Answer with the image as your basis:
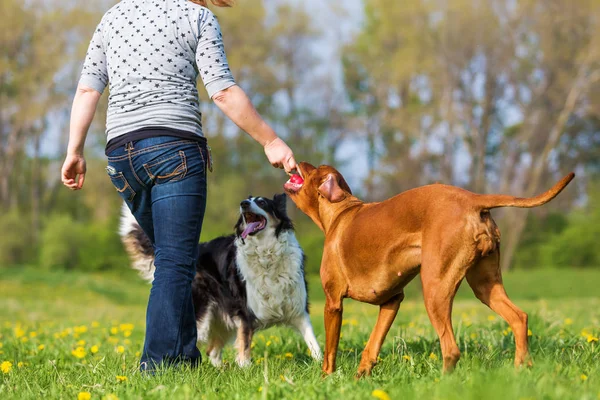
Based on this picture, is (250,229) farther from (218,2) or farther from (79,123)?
(218,2)

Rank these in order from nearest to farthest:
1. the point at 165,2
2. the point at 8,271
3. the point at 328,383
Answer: the point at 328,383, the point at 165,2, the point at 8,271

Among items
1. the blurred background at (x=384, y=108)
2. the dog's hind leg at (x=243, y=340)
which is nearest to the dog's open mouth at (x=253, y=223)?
the dog's hind leg at (x=243, y=340)

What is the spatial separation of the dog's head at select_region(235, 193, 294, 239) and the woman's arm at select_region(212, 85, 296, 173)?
2426 mm

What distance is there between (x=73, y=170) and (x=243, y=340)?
248 centimetres

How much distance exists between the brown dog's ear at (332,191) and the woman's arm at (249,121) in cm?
44

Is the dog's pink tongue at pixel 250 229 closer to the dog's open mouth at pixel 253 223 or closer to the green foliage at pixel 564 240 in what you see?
the dog's open mouth at pixel 253 223

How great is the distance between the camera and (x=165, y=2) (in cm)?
382

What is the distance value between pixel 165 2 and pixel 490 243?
2167 millimetres

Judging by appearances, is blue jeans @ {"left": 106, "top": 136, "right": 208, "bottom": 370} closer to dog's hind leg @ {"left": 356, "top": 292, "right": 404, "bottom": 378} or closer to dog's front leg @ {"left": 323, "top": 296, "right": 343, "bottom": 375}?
dog's front leg @ {"left": 323, "top": 296, "right": 343, "bottom": 375}

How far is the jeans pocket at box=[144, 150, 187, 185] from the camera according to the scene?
147 inches

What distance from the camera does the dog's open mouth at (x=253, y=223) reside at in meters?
6.22

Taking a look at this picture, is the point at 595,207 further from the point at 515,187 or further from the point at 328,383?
the point at 328,383

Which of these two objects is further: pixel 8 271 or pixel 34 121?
pixel 34 121

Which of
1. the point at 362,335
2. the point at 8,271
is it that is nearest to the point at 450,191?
the point at 362,335
